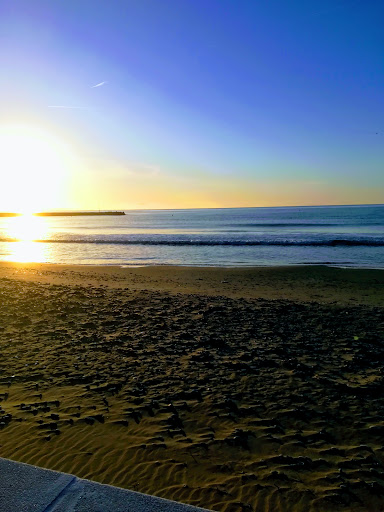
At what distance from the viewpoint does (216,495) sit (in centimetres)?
336

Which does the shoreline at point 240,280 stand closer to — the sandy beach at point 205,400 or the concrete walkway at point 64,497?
the sandy beach at point 205,400

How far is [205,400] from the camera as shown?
16.5ft

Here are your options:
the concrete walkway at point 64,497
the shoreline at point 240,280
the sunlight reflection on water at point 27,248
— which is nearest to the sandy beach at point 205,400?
the concrete walkway at point 64,497

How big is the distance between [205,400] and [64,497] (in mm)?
2743

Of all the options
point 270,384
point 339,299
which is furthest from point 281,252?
point 270,384

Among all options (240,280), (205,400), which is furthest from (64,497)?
(240,280)

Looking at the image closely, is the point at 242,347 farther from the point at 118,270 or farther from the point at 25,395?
the point at 118,270

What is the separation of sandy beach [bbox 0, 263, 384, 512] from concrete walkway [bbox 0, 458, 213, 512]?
102 centimetres

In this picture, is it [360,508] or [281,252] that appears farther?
[281,252]

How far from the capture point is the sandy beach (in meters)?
3.59

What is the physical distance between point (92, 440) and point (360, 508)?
2.74 m

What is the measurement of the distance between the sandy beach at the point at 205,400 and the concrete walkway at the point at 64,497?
102 centimetres

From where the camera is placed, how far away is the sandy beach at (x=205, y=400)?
359cm

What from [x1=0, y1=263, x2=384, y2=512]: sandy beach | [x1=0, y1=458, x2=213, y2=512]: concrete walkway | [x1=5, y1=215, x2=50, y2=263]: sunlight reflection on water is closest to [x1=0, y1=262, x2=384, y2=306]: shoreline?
[x1=0, y1=263, x2=384, y2=512]: sandy beach
